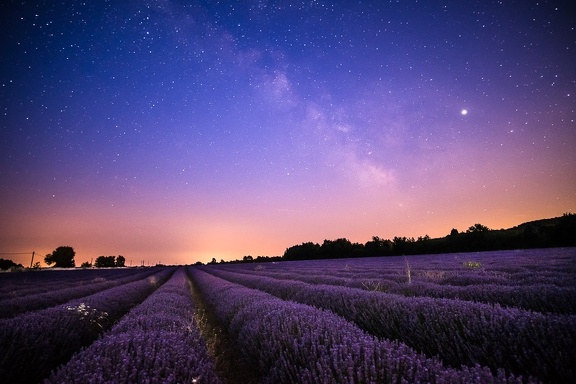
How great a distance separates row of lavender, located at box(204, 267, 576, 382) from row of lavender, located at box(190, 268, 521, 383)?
1.21 feet

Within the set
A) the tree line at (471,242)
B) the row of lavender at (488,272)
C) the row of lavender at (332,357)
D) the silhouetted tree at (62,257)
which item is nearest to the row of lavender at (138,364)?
the row of lavender at (332,357)

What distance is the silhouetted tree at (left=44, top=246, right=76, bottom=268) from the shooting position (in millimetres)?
89938

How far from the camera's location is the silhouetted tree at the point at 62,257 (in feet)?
295

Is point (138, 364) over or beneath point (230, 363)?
over

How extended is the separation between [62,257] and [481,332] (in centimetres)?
11793

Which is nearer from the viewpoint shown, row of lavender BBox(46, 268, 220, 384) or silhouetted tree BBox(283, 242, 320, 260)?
row of lavender BBox(46, 268, 220, 384)

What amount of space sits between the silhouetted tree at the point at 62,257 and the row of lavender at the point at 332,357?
115 metres

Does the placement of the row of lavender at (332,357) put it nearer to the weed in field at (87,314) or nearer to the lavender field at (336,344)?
the lavender field at (336,344)

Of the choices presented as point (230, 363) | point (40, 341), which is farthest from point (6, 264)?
point (230, 363)

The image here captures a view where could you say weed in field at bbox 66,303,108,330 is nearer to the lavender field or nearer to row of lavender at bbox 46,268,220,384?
the lavender field

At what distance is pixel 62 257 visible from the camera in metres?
90.1

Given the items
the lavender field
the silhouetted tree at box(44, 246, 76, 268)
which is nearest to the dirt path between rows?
the lavender field

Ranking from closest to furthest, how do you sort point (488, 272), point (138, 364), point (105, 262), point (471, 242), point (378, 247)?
point (138, 364) < point (488, 272) < point (471, 242) < point (378, 247) < point (105, 262)

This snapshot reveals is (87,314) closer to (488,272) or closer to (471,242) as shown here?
(488,272)
